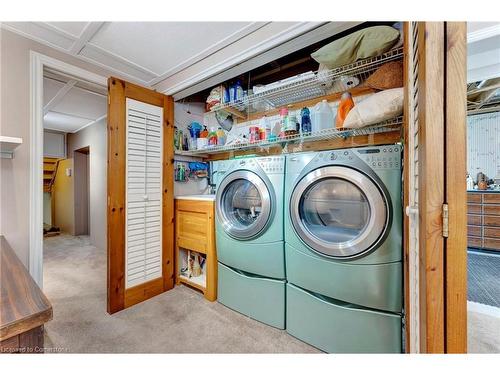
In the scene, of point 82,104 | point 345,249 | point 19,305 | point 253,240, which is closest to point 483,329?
point 345,249

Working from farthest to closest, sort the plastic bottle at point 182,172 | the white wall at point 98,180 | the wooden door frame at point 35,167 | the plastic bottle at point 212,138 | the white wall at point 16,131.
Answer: the white wall at point 98,180, the plastic bottle at point 182,172, the plastic bottle at point 212,138, the wooden door frame at point 35,167, the white wall at point 16,131

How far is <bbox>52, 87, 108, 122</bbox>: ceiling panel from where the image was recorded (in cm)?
270

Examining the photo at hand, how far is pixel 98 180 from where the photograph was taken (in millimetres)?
3566

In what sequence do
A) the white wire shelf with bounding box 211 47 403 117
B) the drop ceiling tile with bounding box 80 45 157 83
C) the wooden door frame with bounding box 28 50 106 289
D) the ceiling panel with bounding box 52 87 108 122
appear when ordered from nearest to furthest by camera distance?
the white wire shelf with bounding box 211 47 403 117 < the wooden door frame with bounding box 28 50 106 289 < the drop ceiling tile with bounding box 80 45 157 83 < the ceiling panel with bounding box 52 87 108 122

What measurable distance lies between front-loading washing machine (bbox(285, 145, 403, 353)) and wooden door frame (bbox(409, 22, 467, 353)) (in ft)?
1.87

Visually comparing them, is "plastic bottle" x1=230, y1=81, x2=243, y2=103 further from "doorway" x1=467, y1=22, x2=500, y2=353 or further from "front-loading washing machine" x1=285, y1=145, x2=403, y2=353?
"doorway" x1=467, y1=22, x2=500, y2=353

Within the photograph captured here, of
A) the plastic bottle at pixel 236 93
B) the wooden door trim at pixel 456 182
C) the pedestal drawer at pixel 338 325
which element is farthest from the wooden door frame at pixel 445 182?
the plastic bottle at pixel 236 93

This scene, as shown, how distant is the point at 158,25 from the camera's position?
4.81 ft

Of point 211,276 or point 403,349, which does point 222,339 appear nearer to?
point 211,276

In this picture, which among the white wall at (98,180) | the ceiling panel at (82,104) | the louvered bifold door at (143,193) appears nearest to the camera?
the louvered bifold door at (143,193)

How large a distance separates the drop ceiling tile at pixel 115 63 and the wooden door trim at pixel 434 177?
2215mm

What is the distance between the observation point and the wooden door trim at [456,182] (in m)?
0.54

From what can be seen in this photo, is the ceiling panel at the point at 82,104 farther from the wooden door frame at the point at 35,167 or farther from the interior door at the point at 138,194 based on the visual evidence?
the interior door at the point at 138,194

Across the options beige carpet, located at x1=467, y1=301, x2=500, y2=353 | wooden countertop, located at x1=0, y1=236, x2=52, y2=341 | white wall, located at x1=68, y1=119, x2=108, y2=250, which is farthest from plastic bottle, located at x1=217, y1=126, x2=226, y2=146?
beige carpet, located at x1=467, y1=301, x2=500, y2=353
